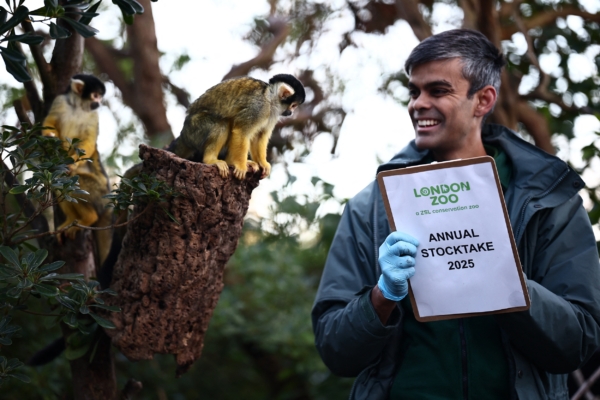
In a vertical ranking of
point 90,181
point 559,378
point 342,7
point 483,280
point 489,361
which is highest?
point 342,7

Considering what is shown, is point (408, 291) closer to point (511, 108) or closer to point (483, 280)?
point (483, 280)

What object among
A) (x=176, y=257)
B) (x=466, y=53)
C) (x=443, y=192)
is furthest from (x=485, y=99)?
(x=176, y=257)

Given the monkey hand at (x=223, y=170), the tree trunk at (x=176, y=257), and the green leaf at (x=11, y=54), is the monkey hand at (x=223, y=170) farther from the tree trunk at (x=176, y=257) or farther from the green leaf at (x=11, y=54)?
the green leaf at (x=11, y=54)

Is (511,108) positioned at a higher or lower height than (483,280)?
higher

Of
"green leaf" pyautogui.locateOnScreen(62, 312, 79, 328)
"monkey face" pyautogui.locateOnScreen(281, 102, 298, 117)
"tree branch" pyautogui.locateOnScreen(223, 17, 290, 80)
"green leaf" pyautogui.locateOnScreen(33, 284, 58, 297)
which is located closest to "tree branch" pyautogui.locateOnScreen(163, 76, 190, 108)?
"tree branch" pyautogui.locateOnScreen(223, 17, 290, 80)

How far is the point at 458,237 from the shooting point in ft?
5.63

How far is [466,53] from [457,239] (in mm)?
750

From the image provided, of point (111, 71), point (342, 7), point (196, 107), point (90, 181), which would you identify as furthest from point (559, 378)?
point (111, 71)

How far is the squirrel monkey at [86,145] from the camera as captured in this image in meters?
2.84

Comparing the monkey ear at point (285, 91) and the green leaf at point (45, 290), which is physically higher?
the monkey ear at point (285, 91)

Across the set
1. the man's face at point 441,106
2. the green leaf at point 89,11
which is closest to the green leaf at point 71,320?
the green leaf at point 89,11

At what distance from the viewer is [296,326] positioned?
4.73 meters

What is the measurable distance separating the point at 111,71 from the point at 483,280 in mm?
4835

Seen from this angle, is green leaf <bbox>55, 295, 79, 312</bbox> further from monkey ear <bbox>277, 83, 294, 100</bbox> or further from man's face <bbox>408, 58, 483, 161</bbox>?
monkey ear <bbox>277, 83, 294, 100</bbox>
